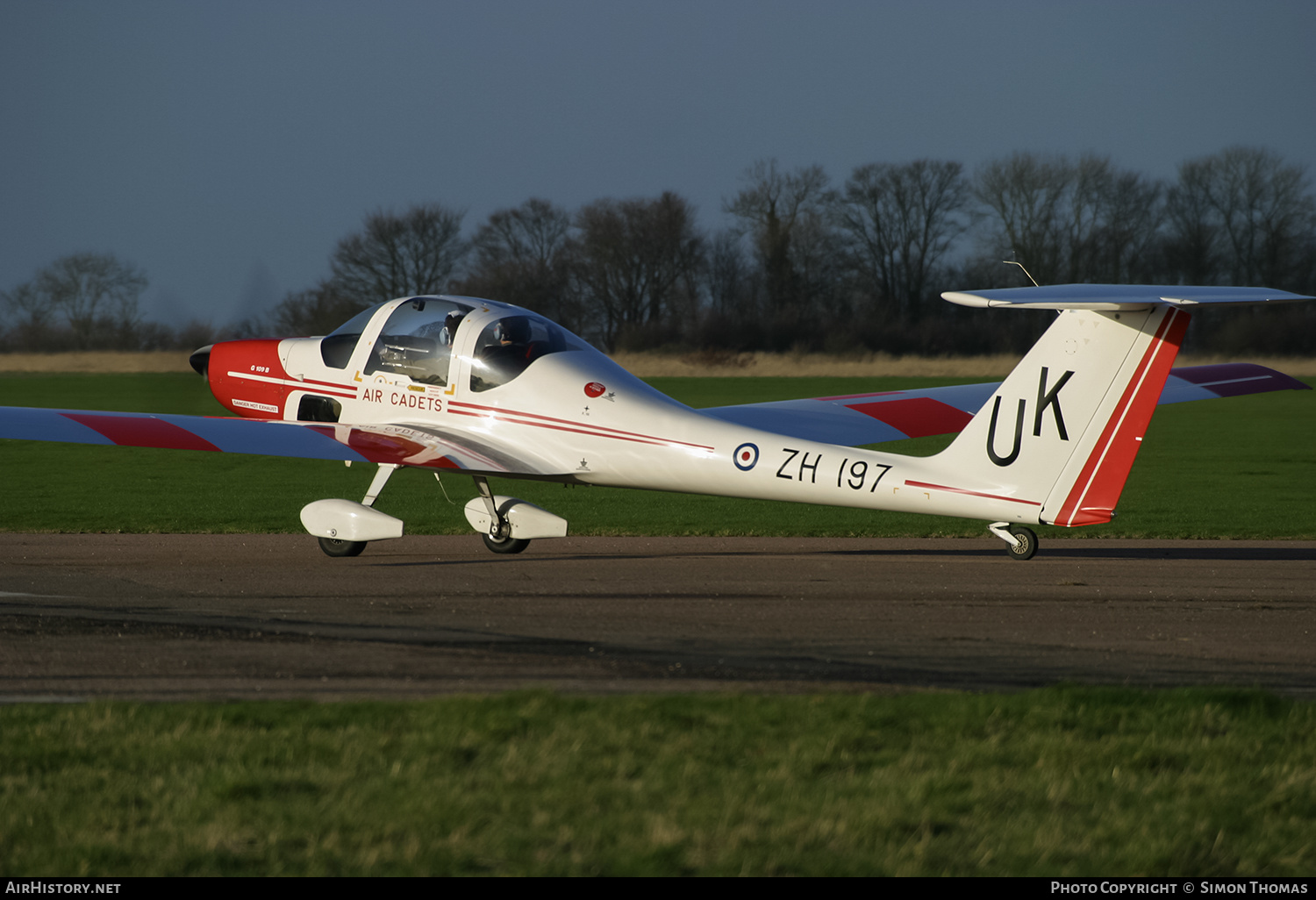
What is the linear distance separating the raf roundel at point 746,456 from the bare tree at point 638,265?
5592cm

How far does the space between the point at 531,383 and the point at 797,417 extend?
327 centimetres

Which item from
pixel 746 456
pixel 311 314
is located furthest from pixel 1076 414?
pixel 311 314

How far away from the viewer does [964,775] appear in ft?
17.4

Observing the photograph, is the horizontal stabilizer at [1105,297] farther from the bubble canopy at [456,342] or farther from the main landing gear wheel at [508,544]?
the main landing gear wheel at [508,544]

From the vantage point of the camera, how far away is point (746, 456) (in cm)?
1160

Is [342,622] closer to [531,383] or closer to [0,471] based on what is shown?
[531,383]

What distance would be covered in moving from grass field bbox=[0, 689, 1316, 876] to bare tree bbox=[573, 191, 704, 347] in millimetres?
61488

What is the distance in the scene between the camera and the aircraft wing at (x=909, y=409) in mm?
13992

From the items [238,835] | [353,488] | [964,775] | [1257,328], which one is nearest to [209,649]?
[238,835]

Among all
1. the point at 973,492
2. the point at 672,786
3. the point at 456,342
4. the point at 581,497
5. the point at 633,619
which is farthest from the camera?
the point at 581,497

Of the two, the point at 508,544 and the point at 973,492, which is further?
the point at 508,544

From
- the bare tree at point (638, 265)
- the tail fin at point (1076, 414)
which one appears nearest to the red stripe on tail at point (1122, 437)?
the tail fin at point (1076, 414)

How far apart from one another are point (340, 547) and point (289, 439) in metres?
1.27

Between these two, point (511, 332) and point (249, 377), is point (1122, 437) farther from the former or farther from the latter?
point (249, 377)
